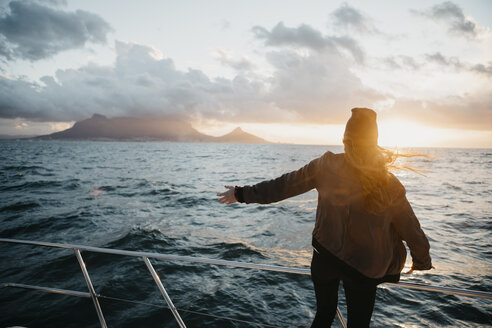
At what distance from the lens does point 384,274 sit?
5.26 feet

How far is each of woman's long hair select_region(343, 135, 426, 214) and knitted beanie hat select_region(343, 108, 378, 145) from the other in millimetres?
19

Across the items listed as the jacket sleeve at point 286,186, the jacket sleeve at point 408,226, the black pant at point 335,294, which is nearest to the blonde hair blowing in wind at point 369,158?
the jacket sleeve at point 408,226

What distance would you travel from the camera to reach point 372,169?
149cm

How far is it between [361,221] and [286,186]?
57 cm

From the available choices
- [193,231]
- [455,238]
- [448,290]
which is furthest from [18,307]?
[455,238]

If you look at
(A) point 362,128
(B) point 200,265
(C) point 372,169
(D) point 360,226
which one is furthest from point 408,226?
(B) point 200,265

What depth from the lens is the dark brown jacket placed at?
1.56 meters

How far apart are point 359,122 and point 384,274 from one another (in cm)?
102

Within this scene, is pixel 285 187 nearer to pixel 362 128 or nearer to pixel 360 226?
pixel 360 226

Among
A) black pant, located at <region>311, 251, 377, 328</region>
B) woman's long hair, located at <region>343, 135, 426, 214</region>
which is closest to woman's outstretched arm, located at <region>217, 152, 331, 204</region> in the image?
woman's long hair, located at <region>343, 135, 426, 214</region>

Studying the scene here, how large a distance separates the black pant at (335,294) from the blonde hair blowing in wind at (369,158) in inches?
21.3

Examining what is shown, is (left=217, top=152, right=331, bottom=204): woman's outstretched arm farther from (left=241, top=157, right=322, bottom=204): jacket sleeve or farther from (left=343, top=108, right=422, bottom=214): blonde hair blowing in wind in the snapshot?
(left=343, top=108, right=422, bottom=214): blonde hair blowing in wind

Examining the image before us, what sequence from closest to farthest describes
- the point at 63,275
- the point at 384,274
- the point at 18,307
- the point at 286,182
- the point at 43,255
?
the point at 384,274, the point at 286,182, the point at 18,307, the point at 63,275, the point at 43,255

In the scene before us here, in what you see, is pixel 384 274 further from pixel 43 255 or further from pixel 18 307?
pixel 43 255
